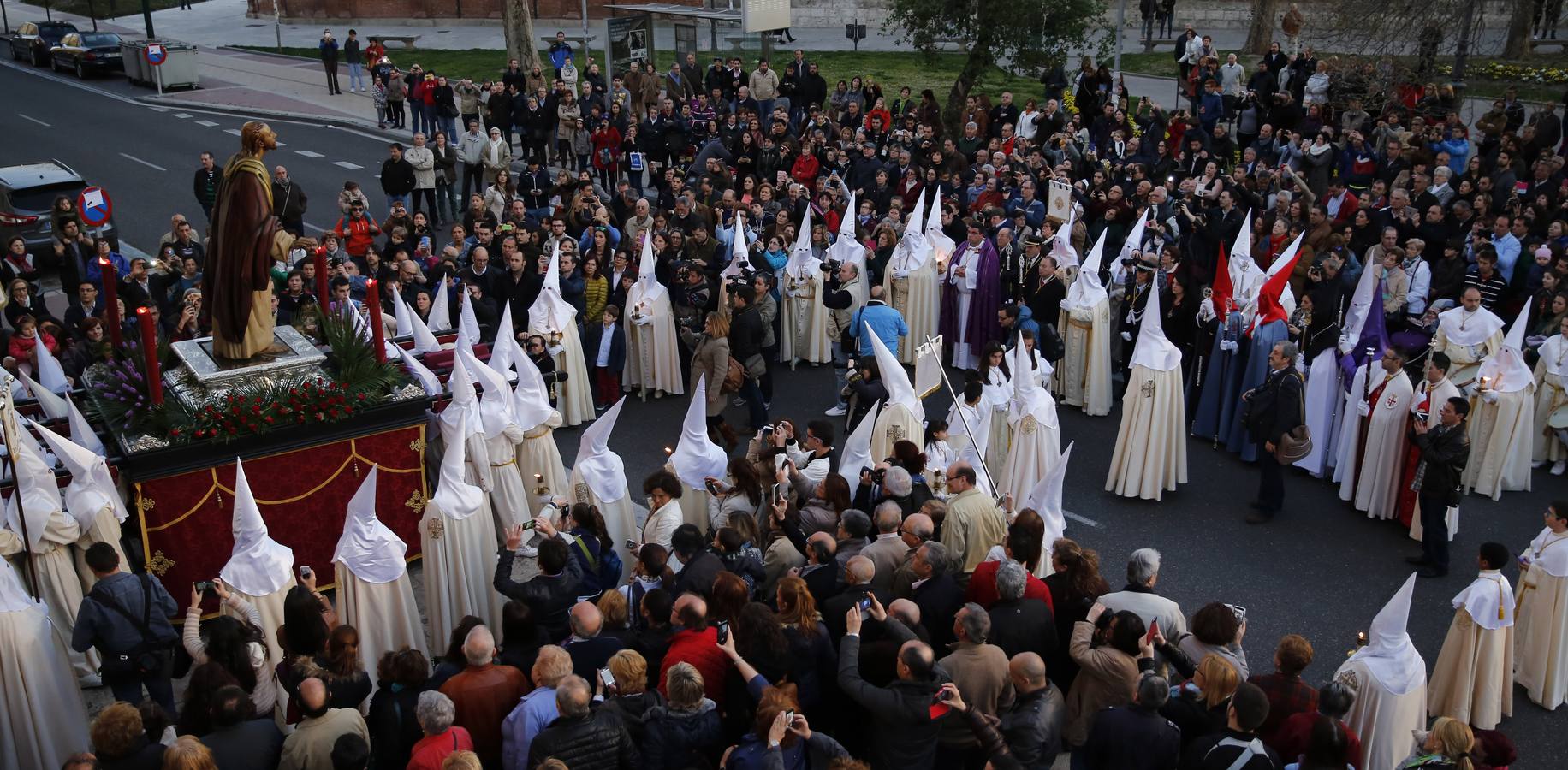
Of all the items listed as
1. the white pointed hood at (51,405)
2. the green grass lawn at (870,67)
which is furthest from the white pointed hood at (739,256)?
the green grass lawn at (870,67)

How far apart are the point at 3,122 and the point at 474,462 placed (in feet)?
89.1

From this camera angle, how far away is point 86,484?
9328 millimetres

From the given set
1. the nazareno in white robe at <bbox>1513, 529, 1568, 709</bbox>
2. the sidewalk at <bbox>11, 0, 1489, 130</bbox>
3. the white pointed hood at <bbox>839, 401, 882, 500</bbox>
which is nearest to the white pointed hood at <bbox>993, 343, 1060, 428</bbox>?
the white pointed hood at <bbox>839, 401, 882, 500</bbox>

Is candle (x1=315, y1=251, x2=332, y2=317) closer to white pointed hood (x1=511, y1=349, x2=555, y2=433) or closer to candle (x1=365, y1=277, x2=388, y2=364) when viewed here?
candle (x1=365, y1=277, x2=388, y2=364)

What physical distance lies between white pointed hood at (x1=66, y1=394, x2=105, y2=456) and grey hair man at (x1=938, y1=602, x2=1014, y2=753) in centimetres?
639

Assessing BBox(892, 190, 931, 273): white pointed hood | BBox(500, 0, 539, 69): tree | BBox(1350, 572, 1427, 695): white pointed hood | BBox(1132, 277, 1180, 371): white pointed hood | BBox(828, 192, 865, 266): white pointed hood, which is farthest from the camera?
BBox(500, 0, 539, 69): tree

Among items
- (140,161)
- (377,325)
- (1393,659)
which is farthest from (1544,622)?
(140,161)

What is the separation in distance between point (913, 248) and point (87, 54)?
30762 mm

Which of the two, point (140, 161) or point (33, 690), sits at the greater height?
point (140, 161)

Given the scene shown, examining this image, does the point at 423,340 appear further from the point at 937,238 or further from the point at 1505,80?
the point at 1505,80

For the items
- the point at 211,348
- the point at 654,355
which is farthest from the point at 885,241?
the point at 211,348

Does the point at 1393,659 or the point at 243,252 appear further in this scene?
the point at 243,252

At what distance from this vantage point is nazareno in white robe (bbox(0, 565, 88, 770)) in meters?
8.19

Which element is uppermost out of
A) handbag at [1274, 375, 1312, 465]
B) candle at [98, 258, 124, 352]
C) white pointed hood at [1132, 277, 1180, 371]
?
candle at [98, 258, 124, 352]
